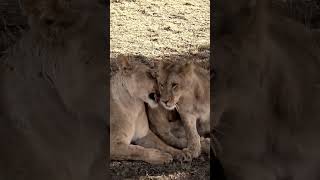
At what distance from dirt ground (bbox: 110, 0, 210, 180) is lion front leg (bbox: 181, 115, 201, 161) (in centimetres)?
4

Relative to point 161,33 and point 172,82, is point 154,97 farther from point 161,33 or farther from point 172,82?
point 161,33

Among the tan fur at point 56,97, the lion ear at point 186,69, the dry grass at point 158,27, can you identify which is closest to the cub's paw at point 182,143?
the lion ear at point 186,69

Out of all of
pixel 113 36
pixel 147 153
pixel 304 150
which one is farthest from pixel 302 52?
pixel 113 36

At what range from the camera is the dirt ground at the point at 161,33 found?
3254 millimetres

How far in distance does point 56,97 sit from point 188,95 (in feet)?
7.63

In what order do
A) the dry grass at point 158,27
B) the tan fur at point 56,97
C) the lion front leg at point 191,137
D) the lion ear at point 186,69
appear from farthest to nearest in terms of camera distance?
the dry grass at point 158,27 → the lion ear at point 186,69 → the lion front leg at point 191,137 → the tan fur at point 56,97

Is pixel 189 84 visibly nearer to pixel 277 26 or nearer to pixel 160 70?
pixel 160 70

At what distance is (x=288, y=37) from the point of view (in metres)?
1.10

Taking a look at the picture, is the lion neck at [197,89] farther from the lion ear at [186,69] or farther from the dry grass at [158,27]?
the dry grass at [158,27]

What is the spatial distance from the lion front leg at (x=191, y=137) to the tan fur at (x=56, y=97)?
2.16 meters

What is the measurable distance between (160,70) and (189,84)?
0.59ft

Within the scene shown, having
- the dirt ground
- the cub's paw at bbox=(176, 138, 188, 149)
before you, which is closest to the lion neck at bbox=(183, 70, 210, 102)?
the cub's paw at bbox=(176, 138, 188, 149)

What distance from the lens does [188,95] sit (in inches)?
134

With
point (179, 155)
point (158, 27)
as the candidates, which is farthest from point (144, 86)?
point (158, 27)
